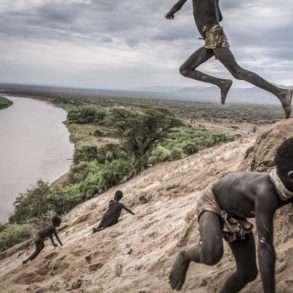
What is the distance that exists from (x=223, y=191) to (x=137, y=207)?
8036mm

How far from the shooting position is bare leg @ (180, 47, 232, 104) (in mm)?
4984

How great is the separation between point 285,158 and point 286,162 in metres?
0.02

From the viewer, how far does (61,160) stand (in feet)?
120

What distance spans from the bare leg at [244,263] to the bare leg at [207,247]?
277mm

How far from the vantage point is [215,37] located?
4.80 meters

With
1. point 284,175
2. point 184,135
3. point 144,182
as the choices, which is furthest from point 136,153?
point 284,175

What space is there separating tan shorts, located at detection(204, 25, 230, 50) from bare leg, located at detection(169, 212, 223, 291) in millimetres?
2042

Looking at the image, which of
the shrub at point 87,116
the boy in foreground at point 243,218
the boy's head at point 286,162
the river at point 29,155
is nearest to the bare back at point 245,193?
the boy in foreground at point 243,218

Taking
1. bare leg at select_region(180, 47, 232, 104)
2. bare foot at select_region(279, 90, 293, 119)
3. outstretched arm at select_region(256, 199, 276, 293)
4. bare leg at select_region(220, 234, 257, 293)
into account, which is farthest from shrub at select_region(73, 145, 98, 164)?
outstretched arm at select_region(256, 199, 276, 293)

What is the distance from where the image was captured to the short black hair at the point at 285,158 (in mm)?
2855

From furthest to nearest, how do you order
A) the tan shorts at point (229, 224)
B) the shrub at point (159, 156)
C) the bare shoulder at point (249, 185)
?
the shrub at point (159, 156), the tan shorts at point (229, 224), the bare shoulder at point (249, 185)

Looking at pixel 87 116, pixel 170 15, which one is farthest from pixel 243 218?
pixel 87 116

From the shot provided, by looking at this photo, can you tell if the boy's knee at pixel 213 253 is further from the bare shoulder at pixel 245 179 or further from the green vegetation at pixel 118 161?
the green vegetation at pixel 118 161

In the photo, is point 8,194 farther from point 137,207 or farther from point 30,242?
point 137,207
